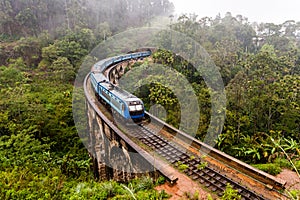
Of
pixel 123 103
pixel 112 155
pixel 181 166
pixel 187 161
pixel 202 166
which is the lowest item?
pixel 112 155

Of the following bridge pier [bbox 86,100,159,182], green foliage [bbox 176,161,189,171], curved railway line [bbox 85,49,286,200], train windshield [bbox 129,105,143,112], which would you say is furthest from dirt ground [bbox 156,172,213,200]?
train windshield [bbox 129,105,143,112]

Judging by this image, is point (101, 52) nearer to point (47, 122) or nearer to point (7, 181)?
point (47, 122)

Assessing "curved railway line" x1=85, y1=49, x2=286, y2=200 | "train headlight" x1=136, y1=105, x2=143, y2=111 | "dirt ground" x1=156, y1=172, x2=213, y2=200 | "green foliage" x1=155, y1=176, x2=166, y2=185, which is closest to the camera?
"dirt ground" x1=156, y1=172, x2=213, y2=200

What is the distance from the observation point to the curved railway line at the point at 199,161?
7227 millimetres

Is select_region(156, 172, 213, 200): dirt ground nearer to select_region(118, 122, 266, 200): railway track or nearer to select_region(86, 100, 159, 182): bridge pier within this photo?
select_region(118, 122, 266, 200): railway track

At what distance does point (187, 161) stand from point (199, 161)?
0.44 metres

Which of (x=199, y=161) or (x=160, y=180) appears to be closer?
(x=160, y=180)

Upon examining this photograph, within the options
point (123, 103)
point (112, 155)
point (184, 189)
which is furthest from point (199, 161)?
point (112, 155)

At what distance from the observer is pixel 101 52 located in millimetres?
33719

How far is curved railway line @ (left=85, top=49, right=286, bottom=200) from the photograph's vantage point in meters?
7.23

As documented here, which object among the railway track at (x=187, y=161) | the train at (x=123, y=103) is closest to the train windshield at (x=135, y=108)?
the train at (x=123, y=103)

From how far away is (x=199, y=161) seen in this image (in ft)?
29.0

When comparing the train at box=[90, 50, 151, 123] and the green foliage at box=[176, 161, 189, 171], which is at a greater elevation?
the train at box=[90, 50, 151, 123]

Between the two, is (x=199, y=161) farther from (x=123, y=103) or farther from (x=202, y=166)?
(x=123, y=103)
